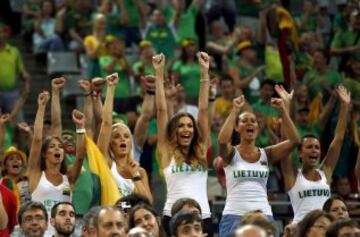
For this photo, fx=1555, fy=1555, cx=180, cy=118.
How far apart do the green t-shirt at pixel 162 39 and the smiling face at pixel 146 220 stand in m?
8.27

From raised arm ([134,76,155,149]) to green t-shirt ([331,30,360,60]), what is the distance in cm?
544

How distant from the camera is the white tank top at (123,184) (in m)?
14.4

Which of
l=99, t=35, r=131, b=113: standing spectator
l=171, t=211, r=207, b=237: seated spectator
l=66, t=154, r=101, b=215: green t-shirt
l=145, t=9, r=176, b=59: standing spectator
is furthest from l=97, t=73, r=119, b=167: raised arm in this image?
l=145, t=9, r=176, b=59: standing spectator

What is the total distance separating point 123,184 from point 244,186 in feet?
3.72

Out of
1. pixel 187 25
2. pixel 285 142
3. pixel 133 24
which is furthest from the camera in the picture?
pixel 133 24

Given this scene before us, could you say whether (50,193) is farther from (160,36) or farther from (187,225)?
(160,36)

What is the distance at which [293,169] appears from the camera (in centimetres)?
1488

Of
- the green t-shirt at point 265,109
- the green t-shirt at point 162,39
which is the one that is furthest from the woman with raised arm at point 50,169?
the green t-shirt at point 162,39

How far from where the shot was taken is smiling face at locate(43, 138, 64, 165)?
14.2 metres

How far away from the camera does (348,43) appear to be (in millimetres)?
20703

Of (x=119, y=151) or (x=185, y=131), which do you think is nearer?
(x=185, y=131)

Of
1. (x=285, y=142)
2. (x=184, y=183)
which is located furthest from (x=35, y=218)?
(x=285, y=142)

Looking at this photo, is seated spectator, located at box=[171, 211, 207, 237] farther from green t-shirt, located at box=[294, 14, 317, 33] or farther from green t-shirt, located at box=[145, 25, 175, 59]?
green t-shirt, located at box=[294, 14, 317, 33]

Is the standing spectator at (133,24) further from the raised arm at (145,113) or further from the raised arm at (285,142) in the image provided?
the raised arm at (285,142)
